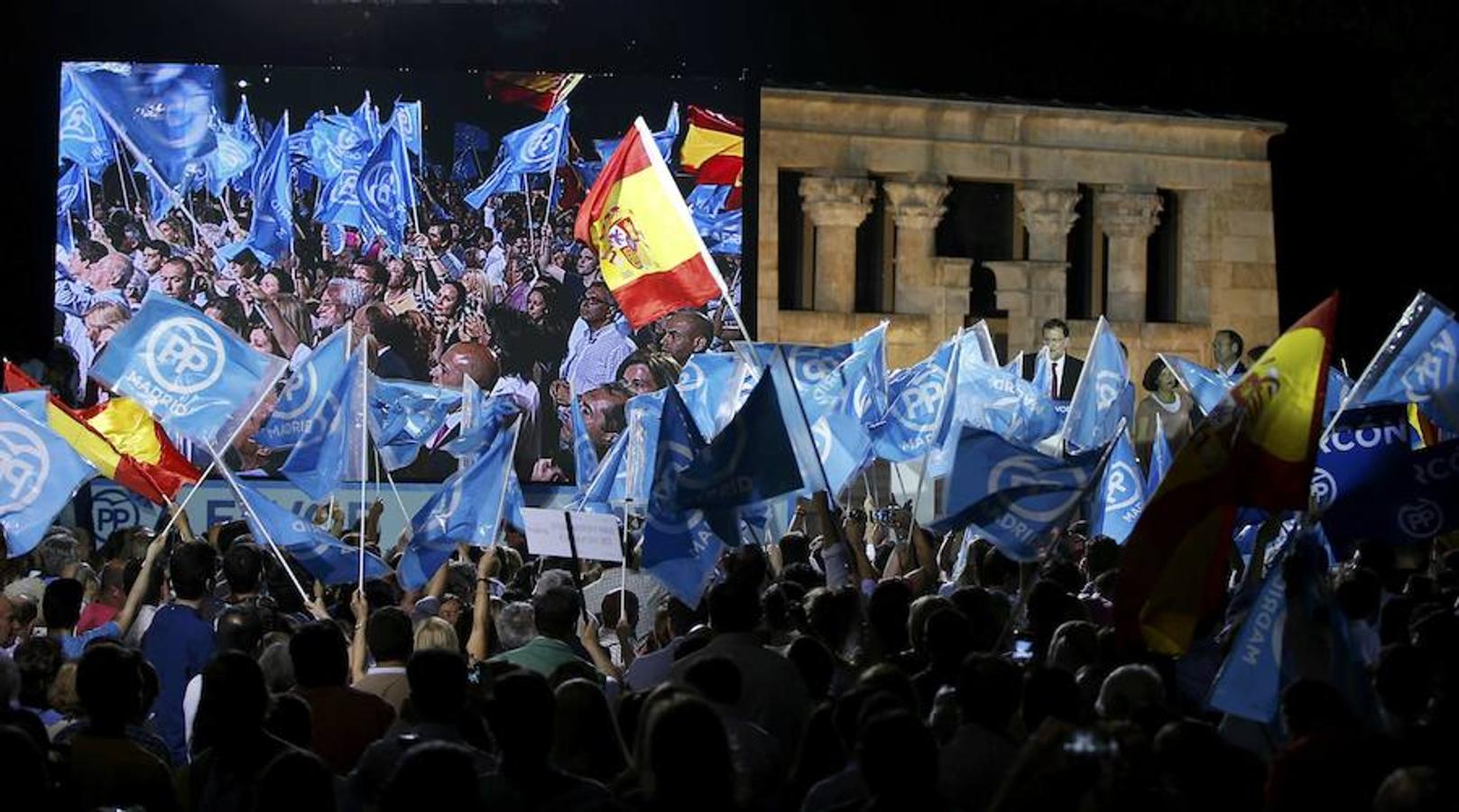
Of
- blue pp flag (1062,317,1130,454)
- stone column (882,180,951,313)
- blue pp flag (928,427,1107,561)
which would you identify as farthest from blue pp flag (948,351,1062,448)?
stone column (882,180,951,313)

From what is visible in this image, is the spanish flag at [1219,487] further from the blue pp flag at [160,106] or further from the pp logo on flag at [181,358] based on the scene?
the blue pp flag at [160,106]

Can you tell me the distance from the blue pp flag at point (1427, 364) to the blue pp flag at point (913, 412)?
12.4 feet

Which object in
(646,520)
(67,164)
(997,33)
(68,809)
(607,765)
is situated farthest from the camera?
(997,33)

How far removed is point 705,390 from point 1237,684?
9261mm

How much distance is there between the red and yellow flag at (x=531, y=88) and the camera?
21.7 m

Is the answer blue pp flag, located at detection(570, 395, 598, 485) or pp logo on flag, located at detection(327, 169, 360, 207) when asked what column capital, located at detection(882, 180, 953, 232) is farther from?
blue pp flag, located at detection(570, 395, 598, 485)

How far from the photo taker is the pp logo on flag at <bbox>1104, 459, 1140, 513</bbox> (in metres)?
13.8

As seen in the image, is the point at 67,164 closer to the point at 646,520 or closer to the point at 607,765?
the point at 646,520

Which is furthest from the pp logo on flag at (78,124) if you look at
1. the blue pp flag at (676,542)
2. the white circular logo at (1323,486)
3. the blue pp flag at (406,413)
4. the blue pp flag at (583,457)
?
the white circular logo at (1323,486)

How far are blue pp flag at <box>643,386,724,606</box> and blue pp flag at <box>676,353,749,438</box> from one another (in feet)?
14.9

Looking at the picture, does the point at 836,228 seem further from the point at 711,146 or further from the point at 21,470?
the point at 21,470

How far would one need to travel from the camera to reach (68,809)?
19.6 feet

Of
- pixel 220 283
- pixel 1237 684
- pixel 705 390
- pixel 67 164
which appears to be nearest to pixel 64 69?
pixel 67 164

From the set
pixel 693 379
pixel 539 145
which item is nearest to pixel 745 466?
pixel 693 379
